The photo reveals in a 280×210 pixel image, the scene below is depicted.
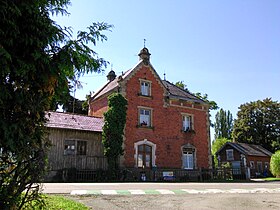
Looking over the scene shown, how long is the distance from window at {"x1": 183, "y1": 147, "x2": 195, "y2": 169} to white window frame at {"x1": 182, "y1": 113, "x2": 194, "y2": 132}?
191cm

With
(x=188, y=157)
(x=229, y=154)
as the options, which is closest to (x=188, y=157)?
(x=188, y=157)

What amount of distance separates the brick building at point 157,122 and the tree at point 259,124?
1127 inches

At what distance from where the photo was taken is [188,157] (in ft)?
93.0

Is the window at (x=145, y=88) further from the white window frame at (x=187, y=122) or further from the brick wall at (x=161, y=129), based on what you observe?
the white window frame at (x=187, y=122)

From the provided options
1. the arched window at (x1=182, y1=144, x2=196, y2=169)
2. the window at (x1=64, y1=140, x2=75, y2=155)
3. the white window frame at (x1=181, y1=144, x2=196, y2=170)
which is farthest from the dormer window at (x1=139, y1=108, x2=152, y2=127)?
the window at (x1=64, y1=140, x2=75, y2=155)

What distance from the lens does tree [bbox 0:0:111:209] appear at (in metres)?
5.21

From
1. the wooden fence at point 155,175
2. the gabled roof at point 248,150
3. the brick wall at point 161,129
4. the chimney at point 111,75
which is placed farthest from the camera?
the gabled roof at point 248,150

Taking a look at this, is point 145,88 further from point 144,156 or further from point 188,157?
point 188,157

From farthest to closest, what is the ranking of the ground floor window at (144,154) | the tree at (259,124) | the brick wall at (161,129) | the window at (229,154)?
the tree at (259,124), the window at (229,154), the brick wall at (161,129), the ground floor window at (144,154)

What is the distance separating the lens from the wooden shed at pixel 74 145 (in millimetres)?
21859

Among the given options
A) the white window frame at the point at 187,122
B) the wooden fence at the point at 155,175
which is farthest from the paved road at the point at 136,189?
the white window frame at the point at 187,122

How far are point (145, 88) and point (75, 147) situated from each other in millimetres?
8547

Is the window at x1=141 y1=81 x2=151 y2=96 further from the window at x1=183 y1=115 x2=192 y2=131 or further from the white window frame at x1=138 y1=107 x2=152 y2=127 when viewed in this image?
the window at x1=183 y1=115 x2=192 y2=131

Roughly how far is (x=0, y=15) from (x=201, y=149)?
2621 centimetres
